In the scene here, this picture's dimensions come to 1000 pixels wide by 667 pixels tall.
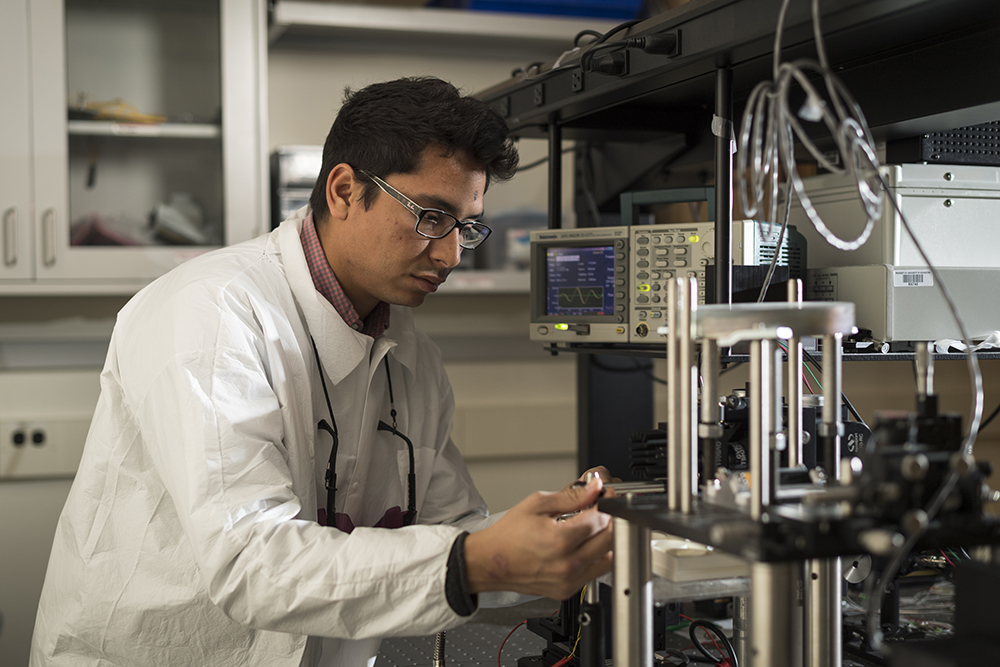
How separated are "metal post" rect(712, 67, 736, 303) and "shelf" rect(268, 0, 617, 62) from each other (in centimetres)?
143

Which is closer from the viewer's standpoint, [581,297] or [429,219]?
[429,219]

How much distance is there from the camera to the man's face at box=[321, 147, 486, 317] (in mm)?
1307

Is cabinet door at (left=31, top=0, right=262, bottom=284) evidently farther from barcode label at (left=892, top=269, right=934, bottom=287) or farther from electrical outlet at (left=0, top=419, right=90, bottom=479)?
barcode label at (left=892, top=269, right=934, bottom=287)

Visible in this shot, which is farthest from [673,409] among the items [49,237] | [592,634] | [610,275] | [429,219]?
[49,237]

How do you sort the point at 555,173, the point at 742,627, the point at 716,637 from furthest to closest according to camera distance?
the point at 555,173 → the point at 716,637 → the point at 742,627

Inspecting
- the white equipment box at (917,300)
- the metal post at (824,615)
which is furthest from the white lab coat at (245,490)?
the white equipment box at (917,300)

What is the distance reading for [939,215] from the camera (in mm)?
1362

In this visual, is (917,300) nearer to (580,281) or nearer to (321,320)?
(580,281)

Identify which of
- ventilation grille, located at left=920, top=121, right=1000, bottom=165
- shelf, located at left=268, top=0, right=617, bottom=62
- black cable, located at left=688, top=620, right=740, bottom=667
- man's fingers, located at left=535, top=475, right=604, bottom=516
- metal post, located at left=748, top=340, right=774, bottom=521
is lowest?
black cable, located at left=688, top=620, right=740, bottom=667

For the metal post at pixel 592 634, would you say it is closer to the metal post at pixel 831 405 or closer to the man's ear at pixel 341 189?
the metal post at pixel 831 405

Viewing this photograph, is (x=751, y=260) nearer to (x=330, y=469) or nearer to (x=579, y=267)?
(x=579, y=267)

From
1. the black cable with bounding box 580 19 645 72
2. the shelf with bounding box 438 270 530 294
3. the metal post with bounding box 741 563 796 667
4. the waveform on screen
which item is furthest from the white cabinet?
the metal post with bounding box 741 563 796 667

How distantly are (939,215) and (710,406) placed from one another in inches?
30.5

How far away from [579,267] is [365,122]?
45 centimetres
